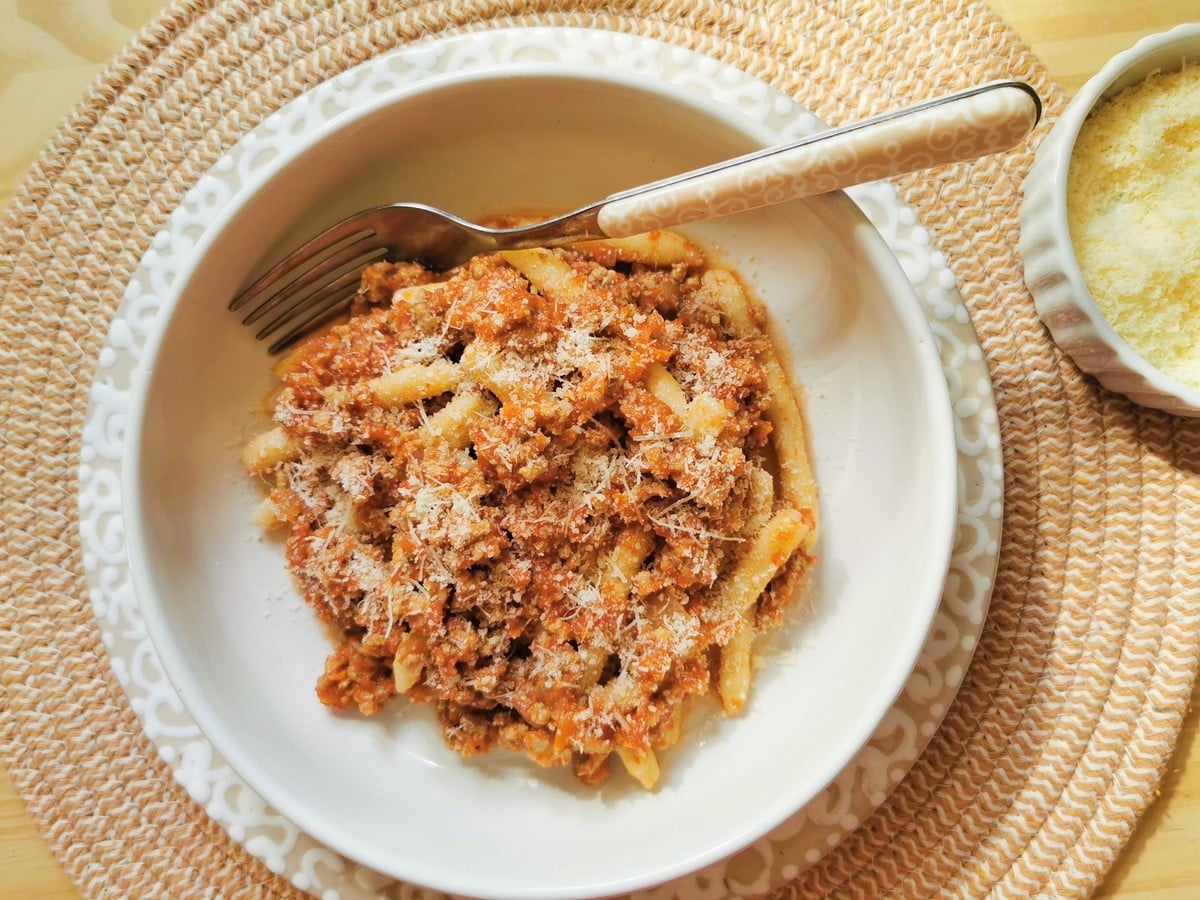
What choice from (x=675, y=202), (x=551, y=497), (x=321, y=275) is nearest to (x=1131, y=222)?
(x=675, y=202)

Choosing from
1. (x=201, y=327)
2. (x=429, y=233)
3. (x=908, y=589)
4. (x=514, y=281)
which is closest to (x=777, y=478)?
(x=908, y=589)

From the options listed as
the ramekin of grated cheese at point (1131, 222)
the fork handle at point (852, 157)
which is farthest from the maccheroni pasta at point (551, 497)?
the ramekin of grated cheese at point (1131, 222)

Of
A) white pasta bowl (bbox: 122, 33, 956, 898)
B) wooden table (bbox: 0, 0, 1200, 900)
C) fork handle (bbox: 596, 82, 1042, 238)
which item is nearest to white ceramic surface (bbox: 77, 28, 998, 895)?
white pasta bowl (bbox: 122, 33, 956, 898)

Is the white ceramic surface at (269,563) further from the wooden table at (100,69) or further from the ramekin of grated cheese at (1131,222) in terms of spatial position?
the wooden table at (100,69)

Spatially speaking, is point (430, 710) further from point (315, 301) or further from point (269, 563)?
point (315, 301)

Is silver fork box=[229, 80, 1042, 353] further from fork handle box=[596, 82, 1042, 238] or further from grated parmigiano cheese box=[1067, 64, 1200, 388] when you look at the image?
grated parmigiano cheese box=[1067, 64, 1200, 388]

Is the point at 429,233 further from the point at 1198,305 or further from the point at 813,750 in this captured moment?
the point at 1198,305

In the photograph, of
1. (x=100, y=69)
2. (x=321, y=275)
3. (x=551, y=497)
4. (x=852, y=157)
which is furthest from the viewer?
(x=100, y=69)
